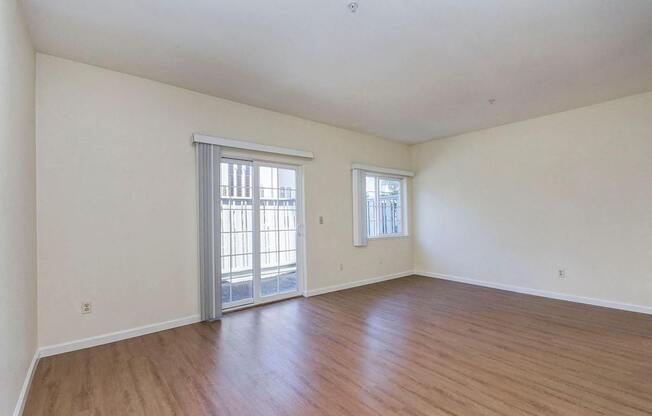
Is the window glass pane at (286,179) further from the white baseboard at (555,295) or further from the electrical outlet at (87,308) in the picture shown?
the white baseboard at (555,295)

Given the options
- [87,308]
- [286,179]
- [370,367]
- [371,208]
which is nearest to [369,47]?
[286,179]

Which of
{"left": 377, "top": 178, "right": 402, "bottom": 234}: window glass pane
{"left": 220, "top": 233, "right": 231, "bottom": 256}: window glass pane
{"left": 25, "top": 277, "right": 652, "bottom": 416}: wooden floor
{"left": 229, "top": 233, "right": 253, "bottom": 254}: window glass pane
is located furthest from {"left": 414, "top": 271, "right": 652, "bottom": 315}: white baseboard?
{"left": 220, "top": 233, "right": 231, "bottom": 256}: window glass pane

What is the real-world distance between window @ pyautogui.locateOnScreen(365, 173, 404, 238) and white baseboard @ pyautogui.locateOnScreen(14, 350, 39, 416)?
451cm

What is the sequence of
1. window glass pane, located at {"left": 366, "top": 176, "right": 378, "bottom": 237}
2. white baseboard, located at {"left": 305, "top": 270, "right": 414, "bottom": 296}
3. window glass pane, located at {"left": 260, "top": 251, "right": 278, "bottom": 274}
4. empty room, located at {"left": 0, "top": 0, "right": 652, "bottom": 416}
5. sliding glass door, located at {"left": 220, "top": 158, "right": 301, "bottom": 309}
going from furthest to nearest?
window glass pane, located at {"left": 366, "top": 176, "right": 378, "bottom": 237} < white baseboard, located at {"left": 305, "top": 270, "right": 414, "bottom": 296} < window glass pane, located at {"left": 260, "top": 251, "right": 278, "bottom": 274} < sliding glass door, located at {"left": 220, "top": 158, "right": 301, "bottom": 309} < empty room, located at {"left": 0, "top": 0, "right": 652, "bottom": 416}

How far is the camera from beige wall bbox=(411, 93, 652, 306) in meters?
3.82

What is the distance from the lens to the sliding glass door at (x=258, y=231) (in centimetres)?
395

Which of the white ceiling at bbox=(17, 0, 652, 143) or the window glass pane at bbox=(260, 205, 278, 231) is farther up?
the white ceiling at bbox=(17, 0, 652, 143)

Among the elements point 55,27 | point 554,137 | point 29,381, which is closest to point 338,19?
point 55,27

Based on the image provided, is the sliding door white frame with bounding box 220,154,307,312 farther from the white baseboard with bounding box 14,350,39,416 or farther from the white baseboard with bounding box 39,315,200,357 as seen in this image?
the white baseboard with bounding box 14,350,39,416

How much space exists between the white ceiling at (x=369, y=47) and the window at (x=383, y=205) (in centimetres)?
203

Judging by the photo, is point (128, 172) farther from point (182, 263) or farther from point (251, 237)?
point (251, 237)

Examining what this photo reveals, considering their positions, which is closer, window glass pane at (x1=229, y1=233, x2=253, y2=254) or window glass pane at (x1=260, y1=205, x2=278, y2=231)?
window glass pane at (x1=229, y1=233, x2=253, y2=254)

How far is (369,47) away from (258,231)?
2.67 m

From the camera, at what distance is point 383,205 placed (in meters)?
5.98
